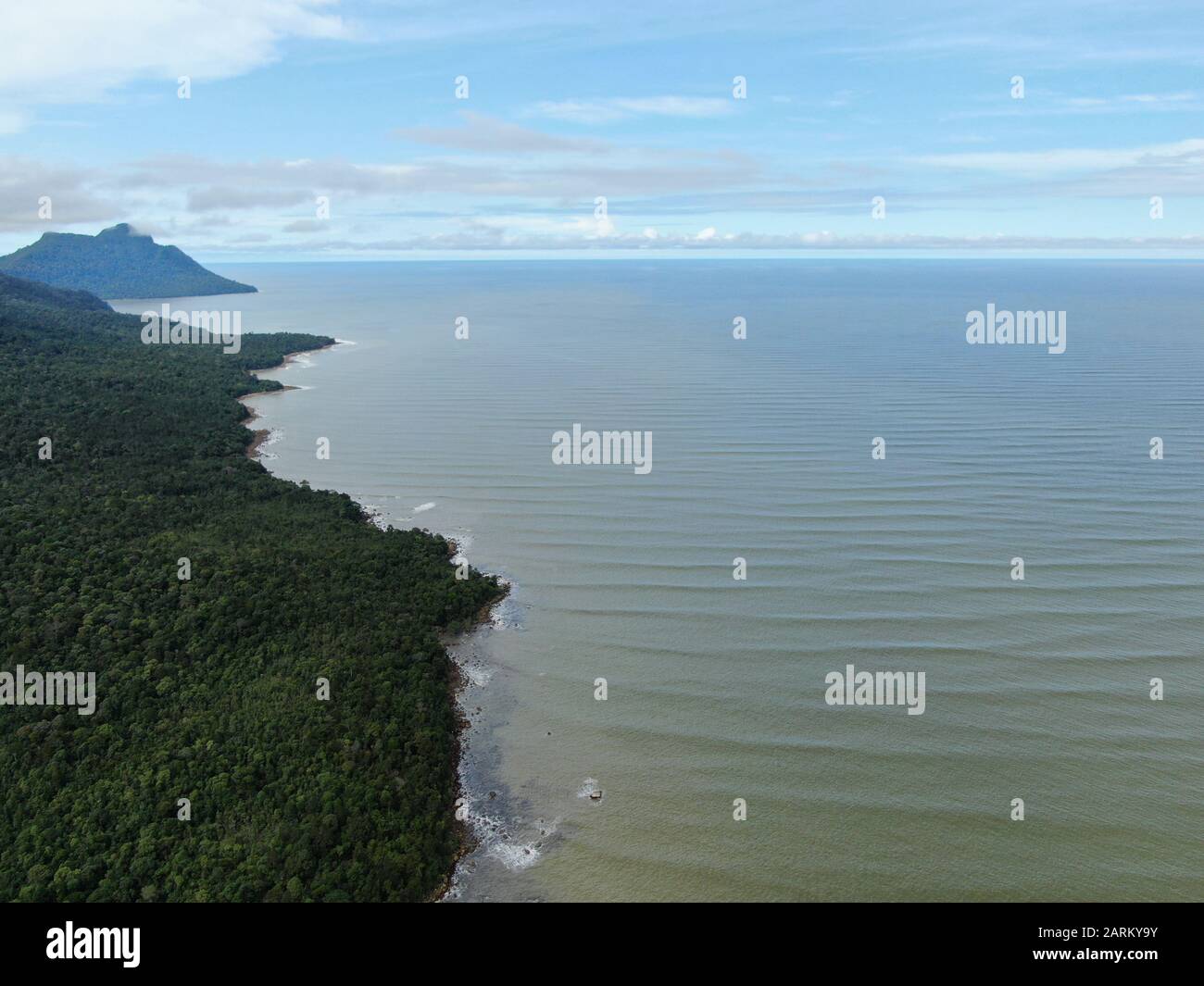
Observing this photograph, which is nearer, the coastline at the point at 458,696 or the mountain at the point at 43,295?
the coastline at the point at 458,696

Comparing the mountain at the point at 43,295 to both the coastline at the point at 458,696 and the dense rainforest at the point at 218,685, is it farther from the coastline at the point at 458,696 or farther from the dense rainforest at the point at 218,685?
the coastline at the point at 458,696

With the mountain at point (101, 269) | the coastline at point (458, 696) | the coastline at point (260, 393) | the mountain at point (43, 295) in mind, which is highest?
the mountain at point (101, 269)

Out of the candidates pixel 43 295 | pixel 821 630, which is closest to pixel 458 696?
pixel 821 630

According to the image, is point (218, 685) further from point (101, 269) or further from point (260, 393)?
point (101, 269)

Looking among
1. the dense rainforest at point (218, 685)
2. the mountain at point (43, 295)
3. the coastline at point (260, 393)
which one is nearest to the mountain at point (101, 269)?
the mountain at point (43, 295)

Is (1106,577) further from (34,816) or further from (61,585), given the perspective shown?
(61,585)

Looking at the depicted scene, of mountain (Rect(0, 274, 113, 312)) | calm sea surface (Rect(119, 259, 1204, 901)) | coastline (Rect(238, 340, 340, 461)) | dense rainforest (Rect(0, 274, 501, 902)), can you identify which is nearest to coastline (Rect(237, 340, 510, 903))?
dense rainforest (Rect(0, 274, 501, 902))
